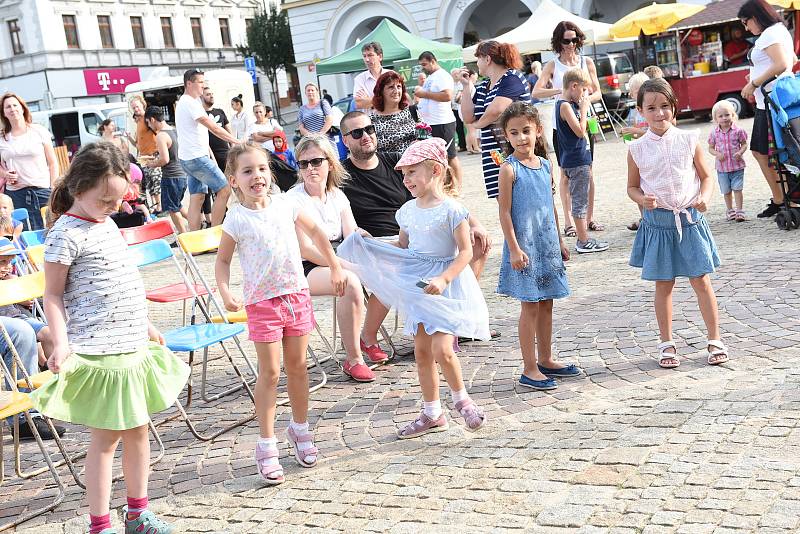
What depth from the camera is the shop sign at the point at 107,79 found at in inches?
2030

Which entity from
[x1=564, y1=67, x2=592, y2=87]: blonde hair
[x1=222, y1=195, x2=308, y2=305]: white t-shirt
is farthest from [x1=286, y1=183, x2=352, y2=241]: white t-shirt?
[x1=564, y1=67, x2=592, y2=87]: blonde hair

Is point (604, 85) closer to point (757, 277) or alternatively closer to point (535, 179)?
point (757, 277)

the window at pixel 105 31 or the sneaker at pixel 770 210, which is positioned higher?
the window at pixel 105 31

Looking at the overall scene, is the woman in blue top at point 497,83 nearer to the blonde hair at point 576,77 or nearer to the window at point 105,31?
the blonde hair at point 576,77

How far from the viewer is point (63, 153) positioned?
21.1 meters

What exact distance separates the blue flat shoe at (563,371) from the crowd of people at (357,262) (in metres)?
0.01

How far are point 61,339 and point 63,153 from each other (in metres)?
18.7

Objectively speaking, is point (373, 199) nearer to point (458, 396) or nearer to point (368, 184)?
point (368, 184)

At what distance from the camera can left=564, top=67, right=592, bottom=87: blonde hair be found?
891 centimetres

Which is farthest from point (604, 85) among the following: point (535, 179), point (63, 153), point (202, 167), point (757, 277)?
point (535, 179)

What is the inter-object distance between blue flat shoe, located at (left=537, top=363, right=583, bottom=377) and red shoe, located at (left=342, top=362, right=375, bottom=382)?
3.62 feet

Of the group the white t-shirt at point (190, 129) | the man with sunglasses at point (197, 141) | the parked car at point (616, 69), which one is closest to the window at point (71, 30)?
the parked car at point (616, 69)

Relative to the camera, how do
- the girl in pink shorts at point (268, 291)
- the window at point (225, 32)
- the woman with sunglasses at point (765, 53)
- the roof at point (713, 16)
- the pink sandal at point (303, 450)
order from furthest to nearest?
the window at point (225, 32) < the roof at point (713, 16) < the woman with sunglasses at point (765, 53) < the pink sandal at point (303, 450) < the girl in pink shorts at point (268, 291)

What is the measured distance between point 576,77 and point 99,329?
6.16m
